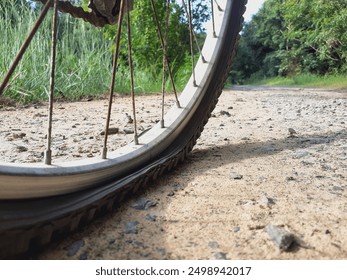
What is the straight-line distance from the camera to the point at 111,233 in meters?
0.97

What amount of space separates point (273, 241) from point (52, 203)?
0.47 metres

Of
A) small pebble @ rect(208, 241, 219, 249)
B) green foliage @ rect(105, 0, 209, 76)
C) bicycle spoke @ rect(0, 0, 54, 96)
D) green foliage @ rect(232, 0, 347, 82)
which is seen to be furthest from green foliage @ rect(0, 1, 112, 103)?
green foliage @ rect(232, 0, 347, 82)

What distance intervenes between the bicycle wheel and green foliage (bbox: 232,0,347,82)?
10.7 m

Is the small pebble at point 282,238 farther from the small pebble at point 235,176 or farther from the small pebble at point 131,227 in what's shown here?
the small pebble at point 235,176

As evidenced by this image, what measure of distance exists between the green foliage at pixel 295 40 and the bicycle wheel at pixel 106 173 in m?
10.7

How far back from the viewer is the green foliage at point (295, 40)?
1238 cm

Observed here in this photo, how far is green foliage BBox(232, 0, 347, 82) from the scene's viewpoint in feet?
40.6

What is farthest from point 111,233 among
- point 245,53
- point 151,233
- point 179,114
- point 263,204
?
point 245,53

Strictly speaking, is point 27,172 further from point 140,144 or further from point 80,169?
point 140,144

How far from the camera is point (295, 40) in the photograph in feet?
87.9

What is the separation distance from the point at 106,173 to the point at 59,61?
446 centimetres

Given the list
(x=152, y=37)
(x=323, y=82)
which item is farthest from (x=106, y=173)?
(x=323, y=82)

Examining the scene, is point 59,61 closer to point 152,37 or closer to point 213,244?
point 152,37

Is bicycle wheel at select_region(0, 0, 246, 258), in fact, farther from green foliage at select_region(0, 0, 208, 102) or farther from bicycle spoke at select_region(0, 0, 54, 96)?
green foliage at select_region(0, 0, 208, 102)
